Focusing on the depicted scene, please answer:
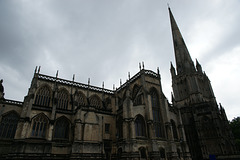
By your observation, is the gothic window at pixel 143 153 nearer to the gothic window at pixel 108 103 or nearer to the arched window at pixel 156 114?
the arched window at pixel 156 114

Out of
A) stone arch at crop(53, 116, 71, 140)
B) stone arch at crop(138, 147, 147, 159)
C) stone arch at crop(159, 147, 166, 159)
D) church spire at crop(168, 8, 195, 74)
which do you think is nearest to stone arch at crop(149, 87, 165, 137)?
stone arch at crop(159, 147, 166, 159)

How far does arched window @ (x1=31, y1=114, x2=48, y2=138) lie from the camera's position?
2163 centimetres

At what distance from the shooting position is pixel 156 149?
21.0 m

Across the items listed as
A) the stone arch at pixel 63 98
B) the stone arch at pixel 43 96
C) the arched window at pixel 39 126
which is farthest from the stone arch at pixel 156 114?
the stone arch at pixel 43 96

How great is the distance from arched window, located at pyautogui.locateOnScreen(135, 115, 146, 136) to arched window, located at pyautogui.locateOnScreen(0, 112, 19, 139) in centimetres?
1823

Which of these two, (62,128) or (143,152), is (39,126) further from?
(143,152)

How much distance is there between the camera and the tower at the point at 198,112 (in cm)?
2919

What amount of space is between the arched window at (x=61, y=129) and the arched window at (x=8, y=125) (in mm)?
6371

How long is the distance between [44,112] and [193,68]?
3866 cm

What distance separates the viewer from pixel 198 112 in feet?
108

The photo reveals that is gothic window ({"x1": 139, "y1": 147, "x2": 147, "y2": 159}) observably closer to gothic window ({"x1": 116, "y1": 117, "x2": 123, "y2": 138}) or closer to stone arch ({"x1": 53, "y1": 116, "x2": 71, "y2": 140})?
gothic window ({"x1": 116, "y1": 117, "x2": 123, "y2": 138})

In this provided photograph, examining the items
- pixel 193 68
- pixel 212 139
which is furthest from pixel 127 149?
pixel 193 68

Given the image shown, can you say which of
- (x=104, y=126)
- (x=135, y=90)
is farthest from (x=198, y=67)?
(x=104, y=126)

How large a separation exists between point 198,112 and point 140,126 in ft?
55.8
